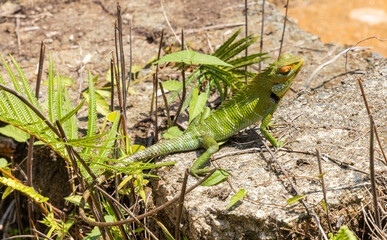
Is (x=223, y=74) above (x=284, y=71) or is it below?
below

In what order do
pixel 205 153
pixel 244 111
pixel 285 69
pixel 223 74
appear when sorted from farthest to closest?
1. pixel 223 74
2. pixel 244 111
3. pixel 285 69
4. pixel 205 153

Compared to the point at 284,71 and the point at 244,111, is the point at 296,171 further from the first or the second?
the point at 284,71

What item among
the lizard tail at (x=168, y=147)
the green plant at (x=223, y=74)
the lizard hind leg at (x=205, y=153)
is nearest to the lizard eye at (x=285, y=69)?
the green plant at (x=223, y=74)

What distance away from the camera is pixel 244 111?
3.68m

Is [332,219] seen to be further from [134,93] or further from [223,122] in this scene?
[134,93]

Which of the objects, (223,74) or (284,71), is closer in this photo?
(284,71)

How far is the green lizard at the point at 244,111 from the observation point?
3537 millimetres

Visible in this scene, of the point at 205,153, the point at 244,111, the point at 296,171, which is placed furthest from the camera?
the point at 244,111

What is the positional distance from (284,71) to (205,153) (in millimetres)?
1007

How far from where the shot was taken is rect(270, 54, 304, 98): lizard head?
353 cm

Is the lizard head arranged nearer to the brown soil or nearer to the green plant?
the green plant

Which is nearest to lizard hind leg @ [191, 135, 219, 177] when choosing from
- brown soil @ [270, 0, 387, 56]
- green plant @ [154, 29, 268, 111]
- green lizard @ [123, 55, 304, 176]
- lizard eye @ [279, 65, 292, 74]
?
green lizard @ [123, 55, 304, 176]

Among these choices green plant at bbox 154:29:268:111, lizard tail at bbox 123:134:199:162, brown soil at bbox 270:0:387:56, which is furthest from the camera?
brown soil at bbox 270:0:387:56

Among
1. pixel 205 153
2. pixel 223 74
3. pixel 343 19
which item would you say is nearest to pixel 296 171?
pixel 205 153
